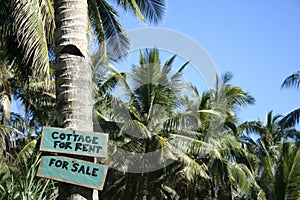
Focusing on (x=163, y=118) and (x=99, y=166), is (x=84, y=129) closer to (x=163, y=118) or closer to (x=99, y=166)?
(x=99, y=166)

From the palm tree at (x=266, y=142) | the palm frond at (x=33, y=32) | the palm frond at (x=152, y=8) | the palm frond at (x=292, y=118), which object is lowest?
the palm tree at (x=266, y=142)

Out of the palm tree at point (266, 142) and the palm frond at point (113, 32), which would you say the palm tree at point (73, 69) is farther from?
the palm tree at point (266, 142)

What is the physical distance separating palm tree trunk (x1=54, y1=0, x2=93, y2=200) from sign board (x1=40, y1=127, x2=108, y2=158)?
1.10 feet

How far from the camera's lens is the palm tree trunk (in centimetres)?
492

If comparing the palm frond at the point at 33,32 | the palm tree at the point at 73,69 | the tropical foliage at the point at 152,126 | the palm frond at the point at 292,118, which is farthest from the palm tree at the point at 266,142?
the palm tree at the point at 73,69

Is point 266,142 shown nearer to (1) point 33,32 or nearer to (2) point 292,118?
(2) point 292,118

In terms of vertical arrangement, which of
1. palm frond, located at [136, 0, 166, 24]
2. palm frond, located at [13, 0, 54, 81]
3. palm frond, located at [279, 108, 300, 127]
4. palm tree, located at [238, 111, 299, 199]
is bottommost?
palm tree, located at [238, 111, 299, 199]

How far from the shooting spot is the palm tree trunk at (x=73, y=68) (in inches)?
194

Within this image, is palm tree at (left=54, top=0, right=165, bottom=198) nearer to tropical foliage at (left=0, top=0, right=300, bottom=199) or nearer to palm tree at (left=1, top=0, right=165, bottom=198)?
palm tree at (left=1, top=0, right=165, bottom=198)

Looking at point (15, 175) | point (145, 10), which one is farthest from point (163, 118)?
point (15, 175)

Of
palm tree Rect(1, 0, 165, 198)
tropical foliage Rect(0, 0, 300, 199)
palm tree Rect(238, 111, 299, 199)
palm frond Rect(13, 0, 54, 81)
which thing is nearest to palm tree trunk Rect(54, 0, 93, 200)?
palm tree Rect(1, 0, 165, 198)

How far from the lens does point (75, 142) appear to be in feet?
14.7

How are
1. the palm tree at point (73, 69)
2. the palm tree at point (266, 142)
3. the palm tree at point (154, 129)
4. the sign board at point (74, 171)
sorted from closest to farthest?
the sign board at point (74, 171)
the palm tree at point (73, 69)
the palm tree at point (154, 129)
the palm tree at point (266, 142)

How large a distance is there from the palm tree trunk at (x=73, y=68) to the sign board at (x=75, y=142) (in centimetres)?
34
